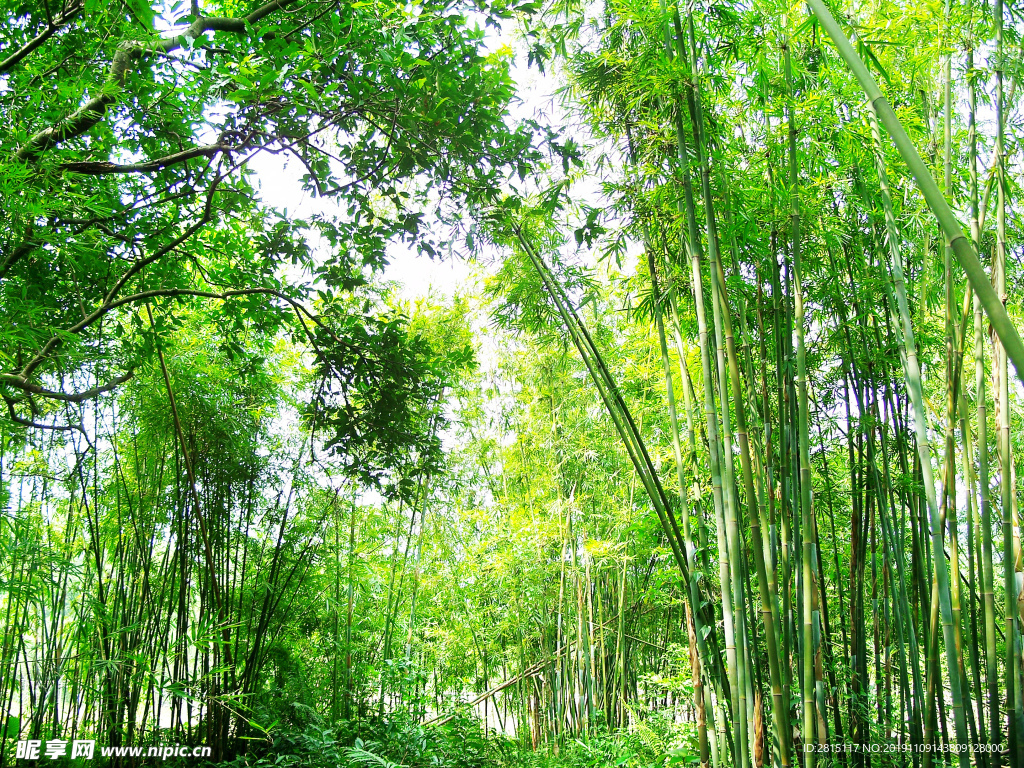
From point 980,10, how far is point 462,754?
423 cm

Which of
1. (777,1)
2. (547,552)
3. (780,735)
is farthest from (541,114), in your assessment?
(547,552)

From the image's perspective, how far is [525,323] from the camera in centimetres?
320

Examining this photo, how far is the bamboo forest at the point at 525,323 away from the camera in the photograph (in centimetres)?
192

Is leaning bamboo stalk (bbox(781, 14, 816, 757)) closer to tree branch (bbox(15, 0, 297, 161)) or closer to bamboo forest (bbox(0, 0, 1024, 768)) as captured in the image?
bamboo forest (bbox(0, 0, 1024, 768))

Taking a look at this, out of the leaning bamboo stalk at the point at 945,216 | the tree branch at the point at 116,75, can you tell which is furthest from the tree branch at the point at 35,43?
the leaning bamboo stalk at the point at 945,216

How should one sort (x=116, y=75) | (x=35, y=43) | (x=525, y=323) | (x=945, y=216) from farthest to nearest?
(x=525, y=323), (x=116, y=75), (x=35, y=43), (x=945, y=216)

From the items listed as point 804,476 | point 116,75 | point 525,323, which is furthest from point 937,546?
point 116,75

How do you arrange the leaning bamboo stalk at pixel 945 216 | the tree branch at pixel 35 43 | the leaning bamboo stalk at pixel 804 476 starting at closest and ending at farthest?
the leaning bamboo stalk at pixel 945 216
the tree branch at pixel 35 43
the leaning bamboo stalk at pixel 804 476

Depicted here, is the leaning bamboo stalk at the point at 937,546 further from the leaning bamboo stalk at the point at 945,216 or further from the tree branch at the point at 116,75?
the tree branch at the point at 116,75

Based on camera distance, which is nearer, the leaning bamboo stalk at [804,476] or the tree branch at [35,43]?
the tree branch at [35,43]

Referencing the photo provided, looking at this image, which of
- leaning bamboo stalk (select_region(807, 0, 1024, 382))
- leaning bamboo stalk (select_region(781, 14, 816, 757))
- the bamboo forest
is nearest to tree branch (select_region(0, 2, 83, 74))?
the bamboo forest

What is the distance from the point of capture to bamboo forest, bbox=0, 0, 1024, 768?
6.30 ft

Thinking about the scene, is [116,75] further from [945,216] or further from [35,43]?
[945,216]

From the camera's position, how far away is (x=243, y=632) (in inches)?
148
